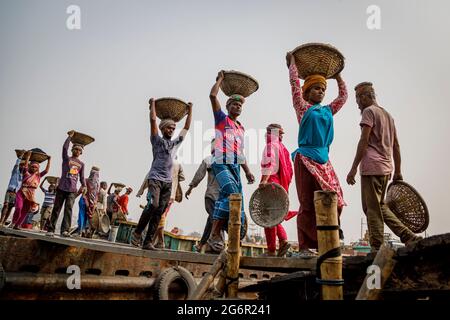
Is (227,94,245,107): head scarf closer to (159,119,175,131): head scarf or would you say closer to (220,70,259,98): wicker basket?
(220,70,259,98): wicker basket

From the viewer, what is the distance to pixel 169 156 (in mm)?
4859

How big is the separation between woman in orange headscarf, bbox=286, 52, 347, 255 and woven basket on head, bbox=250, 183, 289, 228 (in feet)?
2.51

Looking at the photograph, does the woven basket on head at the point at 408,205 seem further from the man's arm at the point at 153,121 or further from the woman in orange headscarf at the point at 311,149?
the man's arm at the point at 153,121

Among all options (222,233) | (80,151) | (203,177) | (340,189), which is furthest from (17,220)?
(340,189)

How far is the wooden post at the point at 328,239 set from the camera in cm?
219

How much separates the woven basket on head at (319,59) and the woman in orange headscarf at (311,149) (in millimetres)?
99
